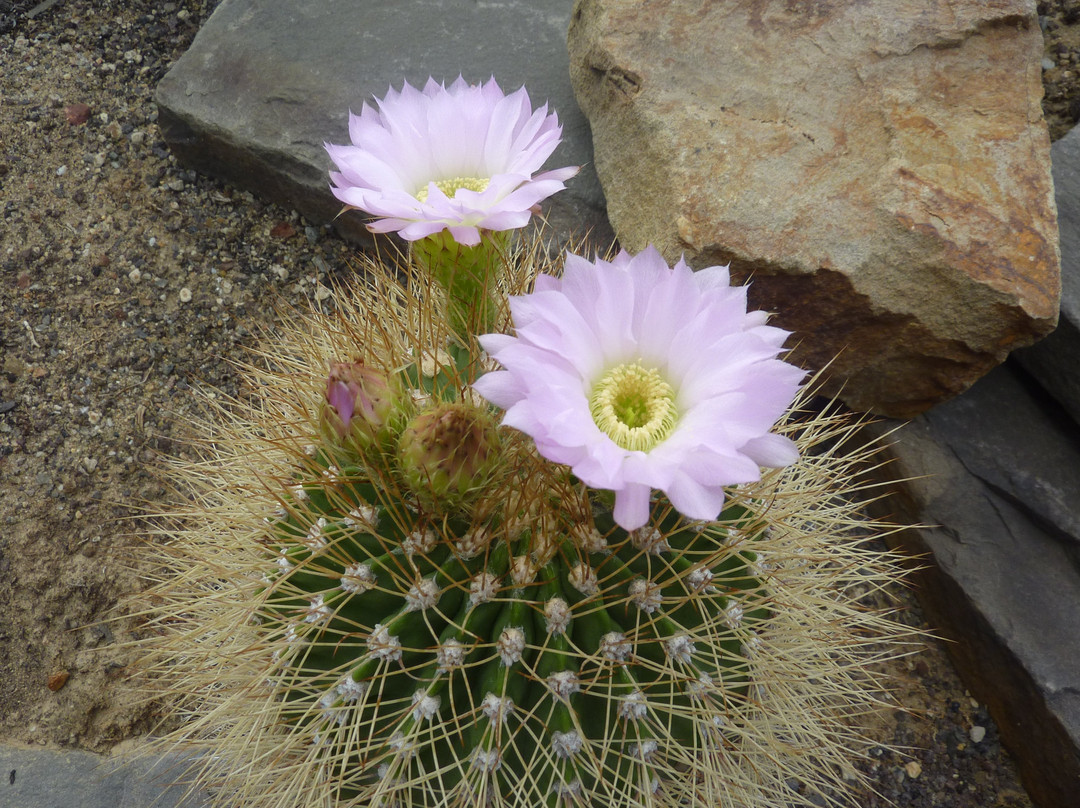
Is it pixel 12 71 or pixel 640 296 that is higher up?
pixel 640 296

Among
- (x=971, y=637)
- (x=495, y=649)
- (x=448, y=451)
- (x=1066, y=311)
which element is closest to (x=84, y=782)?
(x=495, y=649)

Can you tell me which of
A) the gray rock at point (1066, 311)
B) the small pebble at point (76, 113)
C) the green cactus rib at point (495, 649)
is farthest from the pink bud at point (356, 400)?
the small pebble at point (76, 113)

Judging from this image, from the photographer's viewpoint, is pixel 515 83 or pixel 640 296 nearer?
pixel 640 296

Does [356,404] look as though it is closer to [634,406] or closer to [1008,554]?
[634,406]

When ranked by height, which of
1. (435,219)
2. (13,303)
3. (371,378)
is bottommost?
(13,303)

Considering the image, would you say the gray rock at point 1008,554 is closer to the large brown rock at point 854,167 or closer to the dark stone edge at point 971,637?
the dark stone edge at point 971,637

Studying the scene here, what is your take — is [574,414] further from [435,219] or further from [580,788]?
[580,788]

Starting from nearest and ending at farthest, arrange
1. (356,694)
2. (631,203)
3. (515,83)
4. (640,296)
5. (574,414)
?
(574,414), (640,296), (356,694), (631,203), (515,83)

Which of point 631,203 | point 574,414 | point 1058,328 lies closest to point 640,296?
point 574,414
